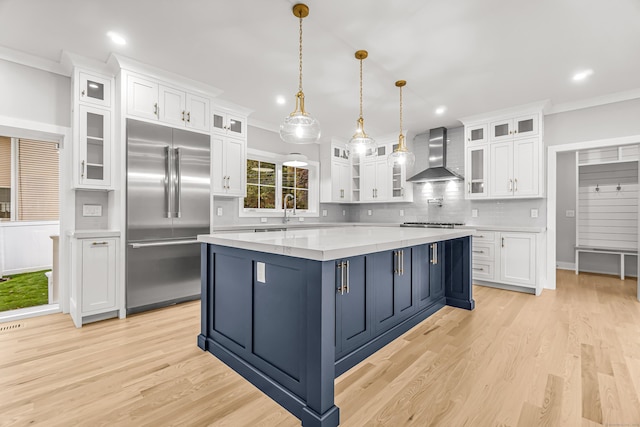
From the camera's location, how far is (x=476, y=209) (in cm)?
507

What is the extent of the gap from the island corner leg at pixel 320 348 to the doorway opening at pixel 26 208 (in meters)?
5.19

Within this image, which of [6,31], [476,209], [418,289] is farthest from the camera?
[476,209]

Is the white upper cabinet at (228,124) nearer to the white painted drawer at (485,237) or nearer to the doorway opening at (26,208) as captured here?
the doorway opening at (26,208)

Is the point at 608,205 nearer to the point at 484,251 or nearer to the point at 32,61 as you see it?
the point at 484,251

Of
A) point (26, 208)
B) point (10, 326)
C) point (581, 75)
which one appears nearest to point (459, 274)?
point (581, 75)

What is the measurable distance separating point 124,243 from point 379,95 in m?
3.49

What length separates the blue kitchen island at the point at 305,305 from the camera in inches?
58.9

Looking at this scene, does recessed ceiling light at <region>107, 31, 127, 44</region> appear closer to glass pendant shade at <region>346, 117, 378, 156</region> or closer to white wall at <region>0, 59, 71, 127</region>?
white wall at <region>0, 59, 71, 127</region>

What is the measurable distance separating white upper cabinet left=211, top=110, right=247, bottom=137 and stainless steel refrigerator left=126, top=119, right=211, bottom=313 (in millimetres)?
592

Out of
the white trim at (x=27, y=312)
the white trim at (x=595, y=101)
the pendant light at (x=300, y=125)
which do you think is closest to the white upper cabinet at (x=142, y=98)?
the pendant light at (x=300, y=125)

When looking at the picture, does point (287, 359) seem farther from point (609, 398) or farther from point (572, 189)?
point (572, 189)

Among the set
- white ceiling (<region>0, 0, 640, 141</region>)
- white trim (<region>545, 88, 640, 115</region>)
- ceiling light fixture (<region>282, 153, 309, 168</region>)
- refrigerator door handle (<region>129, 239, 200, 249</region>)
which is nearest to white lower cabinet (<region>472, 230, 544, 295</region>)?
white trim (<region>545, 88, 640, 115</region>)

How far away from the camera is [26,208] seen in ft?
17.0

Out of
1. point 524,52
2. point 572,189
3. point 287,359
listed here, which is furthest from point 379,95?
point 572,189
